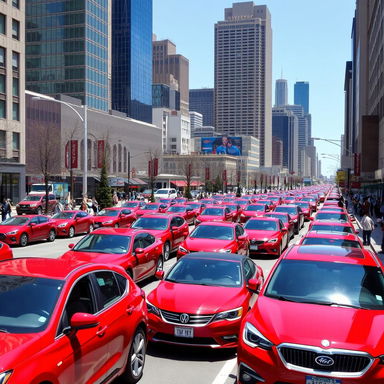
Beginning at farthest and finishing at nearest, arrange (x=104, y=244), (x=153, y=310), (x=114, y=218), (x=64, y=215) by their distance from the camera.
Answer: (x=114, y=218) → (x=64, y=215) → (x=104, y=244) → (x=153, y=310)

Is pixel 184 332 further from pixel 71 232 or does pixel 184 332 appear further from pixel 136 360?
pixel 71 232

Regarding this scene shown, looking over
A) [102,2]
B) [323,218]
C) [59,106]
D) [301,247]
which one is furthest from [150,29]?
[301,247]

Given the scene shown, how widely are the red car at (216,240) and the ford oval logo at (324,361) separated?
878 cm

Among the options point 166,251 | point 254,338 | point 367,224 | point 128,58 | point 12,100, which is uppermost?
point 128,58

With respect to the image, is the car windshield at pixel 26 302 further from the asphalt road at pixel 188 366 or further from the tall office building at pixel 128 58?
the tall office building at pixel 128 58

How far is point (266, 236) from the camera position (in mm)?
17719

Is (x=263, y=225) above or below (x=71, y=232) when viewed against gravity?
above

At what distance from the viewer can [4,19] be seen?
A: 50.1 metres

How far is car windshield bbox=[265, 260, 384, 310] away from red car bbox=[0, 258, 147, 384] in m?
1.86

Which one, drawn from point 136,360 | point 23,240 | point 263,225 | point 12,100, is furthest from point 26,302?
point 12,100

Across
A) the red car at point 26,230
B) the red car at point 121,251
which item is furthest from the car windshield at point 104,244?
the red car at point 26,230

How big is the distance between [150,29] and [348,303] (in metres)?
167

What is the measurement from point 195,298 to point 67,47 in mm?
102461

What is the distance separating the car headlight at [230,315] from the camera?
7296 mm
